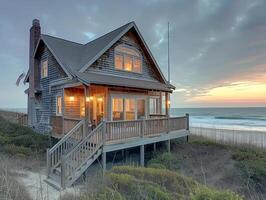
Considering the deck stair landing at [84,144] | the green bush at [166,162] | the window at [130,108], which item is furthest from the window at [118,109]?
the green bush at [166,162]

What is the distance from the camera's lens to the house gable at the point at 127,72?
13.0 m

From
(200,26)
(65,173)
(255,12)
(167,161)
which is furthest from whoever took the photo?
(200,26)

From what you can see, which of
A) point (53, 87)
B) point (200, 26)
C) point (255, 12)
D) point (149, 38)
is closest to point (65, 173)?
point (53, 87)

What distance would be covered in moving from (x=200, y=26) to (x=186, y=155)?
14227 mm

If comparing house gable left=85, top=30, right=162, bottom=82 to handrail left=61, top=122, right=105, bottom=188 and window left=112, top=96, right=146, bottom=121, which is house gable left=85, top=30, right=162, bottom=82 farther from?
handrail left=61, top=122, right=105, bottom=188

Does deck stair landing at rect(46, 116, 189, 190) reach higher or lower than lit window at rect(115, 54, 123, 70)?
lower

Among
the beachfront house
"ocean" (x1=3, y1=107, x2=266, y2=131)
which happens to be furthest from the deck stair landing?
"ocean" (x1=3, y1=107, x2=266, y2=131)

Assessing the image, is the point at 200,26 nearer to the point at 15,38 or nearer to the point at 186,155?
the point at 186,155

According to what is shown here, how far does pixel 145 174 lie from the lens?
22.1ft

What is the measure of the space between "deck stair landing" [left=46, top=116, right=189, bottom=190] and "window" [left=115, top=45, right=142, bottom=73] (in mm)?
4806

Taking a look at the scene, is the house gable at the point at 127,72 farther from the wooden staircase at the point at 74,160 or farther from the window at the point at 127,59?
the wooden staircase at the point at 74,160

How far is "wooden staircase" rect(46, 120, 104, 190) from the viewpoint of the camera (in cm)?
798

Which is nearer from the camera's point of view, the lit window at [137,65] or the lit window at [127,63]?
the lit window at [127,63]

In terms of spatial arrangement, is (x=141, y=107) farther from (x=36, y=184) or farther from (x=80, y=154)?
(x=36, y=184)
